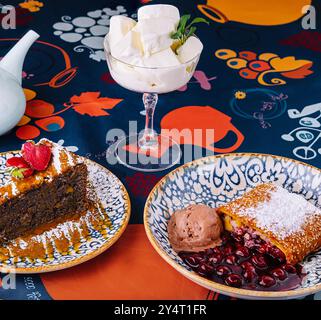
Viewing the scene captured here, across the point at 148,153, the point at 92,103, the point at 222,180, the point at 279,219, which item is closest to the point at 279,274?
the point at 279,219

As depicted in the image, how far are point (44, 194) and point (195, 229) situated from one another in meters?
0.38

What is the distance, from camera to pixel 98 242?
4.25 feet

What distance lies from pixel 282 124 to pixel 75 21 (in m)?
0.92

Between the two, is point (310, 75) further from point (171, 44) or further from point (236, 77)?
point (171, 44)

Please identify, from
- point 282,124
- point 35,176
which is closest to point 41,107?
point 35,176

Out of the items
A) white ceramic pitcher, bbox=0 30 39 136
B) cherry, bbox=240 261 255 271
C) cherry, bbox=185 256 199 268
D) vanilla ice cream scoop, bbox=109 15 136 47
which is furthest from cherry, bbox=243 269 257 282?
white ceramic pitcher, bbox=0 30 39 136

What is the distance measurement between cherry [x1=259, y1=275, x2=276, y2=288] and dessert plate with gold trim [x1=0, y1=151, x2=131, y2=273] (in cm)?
33

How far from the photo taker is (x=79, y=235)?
1.35 meters

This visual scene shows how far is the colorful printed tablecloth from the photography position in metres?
1.25

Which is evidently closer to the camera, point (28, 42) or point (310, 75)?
point (28, 42)

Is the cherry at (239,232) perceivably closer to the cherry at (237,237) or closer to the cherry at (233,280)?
the cherry at (237,237)

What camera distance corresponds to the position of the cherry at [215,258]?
1253 mm

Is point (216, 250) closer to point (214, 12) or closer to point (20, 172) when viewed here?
point (20, 172)
